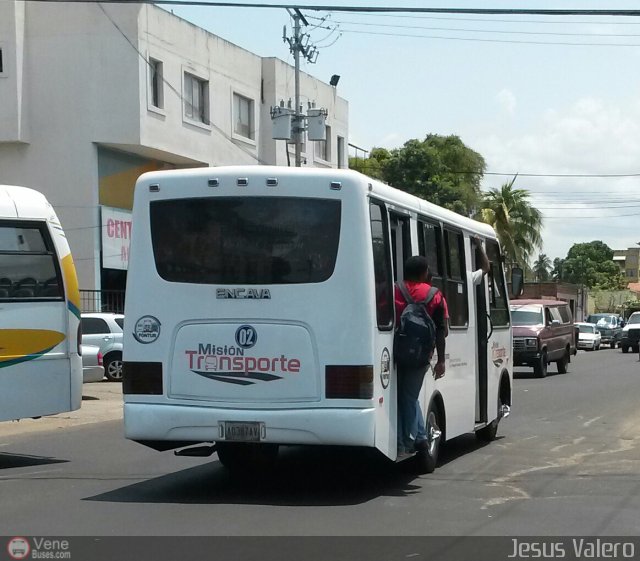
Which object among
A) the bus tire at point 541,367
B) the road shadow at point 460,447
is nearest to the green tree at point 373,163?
the bus tire at point 541,367

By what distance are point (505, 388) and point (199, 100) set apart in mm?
23974

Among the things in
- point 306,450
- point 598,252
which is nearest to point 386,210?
point 306,450

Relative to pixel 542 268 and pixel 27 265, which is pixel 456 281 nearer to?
pixel 27 265

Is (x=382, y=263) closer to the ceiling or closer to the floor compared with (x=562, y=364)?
closer to the ceiling

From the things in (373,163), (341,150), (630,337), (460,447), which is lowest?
(460,447)

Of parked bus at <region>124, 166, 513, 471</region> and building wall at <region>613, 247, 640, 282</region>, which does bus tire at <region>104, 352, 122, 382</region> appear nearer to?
parked bus at <region>124, 166, 513, 471</region>

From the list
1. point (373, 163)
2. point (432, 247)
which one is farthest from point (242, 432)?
point (373, 163)

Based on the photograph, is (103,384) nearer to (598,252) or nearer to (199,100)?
(199,100)

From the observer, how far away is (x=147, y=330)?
9477 millimetres

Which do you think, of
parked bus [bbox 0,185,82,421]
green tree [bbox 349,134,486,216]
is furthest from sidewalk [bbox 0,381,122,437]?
green tree [bbox 349,134,486,216]

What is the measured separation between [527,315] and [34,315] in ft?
67.7

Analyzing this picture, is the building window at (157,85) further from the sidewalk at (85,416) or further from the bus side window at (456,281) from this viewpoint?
the bus side window at (456,281)
